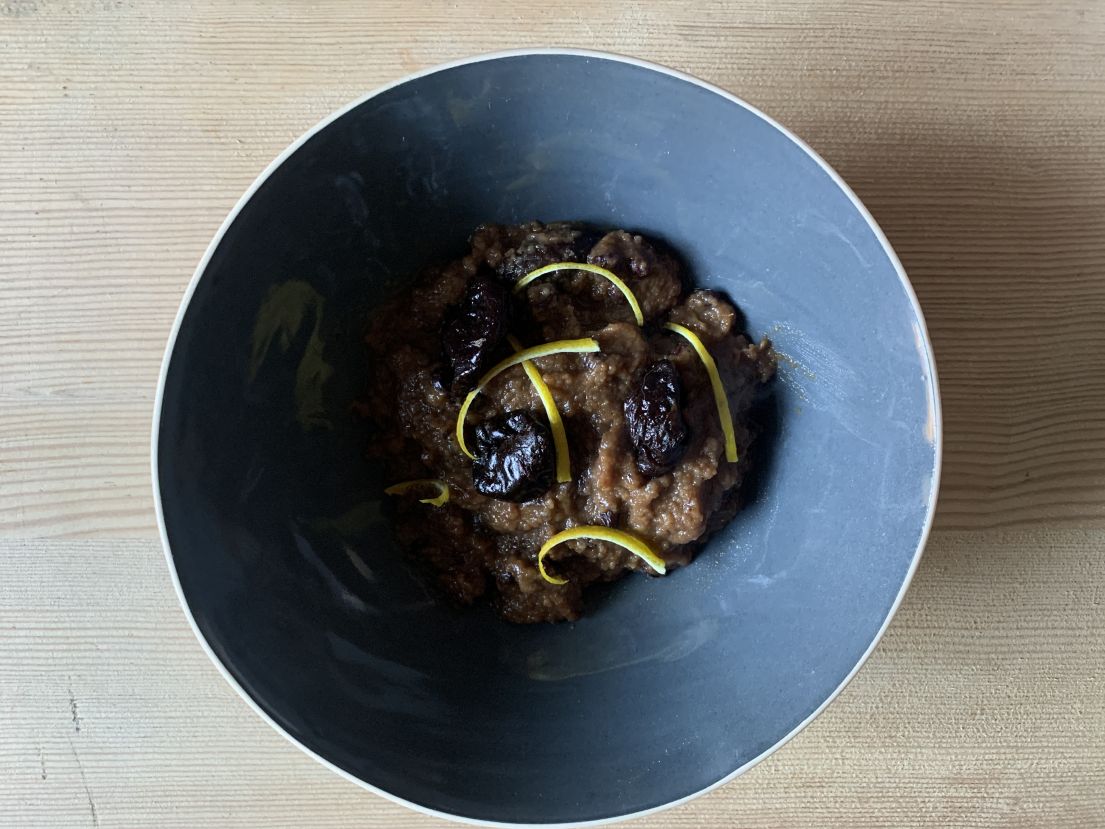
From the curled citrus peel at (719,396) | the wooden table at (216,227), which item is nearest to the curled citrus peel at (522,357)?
the curled citrus peel at (719,396)

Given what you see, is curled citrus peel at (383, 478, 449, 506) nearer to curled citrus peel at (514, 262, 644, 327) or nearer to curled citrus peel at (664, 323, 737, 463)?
curled citrus peel at (514, 262, 644, 327)

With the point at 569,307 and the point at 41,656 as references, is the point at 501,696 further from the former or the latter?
the point at 41,656

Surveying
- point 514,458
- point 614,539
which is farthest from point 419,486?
point 614,539

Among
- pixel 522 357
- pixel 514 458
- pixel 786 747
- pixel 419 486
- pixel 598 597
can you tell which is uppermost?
pixel 522 357

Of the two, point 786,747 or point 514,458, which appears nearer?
point 514,458

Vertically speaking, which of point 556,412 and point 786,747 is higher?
point 556,412

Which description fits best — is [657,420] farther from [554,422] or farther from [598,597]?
[598,597]

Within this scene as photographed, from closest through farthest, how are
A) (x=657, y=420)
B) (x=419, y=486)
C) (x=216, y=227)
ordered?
(x=657, y=420) < (x=419, y=486) < (x=216, y=227)

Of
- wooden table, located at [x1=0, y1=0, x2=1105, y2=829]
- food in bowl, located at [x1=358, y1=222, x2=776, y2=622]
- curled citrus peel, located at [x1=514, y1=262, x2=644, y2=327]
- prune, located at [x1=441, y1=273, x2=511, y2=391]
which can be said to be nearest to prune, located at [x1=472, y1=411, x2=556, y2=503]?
food in bowl, located at [x1=358, y1=222, x2=776, y2=622]
